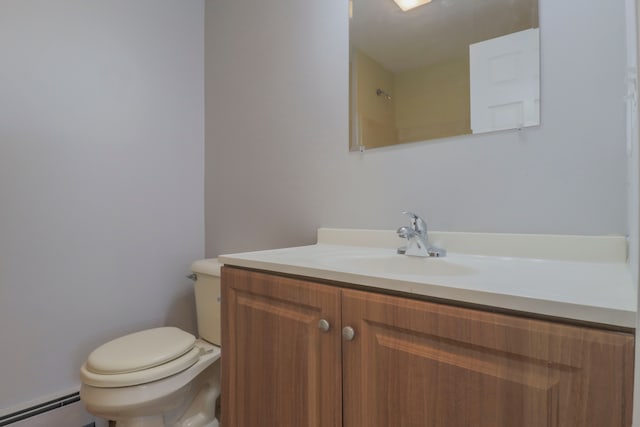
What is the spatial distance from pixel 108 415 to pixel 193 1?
1987mm

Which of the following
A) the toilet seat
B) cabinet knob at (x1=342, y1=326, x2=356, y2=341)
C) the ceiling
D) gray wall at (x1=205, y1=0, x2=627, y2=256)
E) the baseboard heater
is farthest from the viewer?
the baseboard heater

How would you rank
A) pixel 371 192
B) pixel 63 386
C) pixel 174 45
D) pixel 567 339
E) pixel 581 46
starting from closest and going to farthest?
pixel 567 339 → pixel 581 46 → pixel 371 192 → pixel 63 386 → pixel 174 45

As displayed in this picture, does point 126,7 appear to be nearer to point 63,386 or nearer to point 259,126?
point 259,126

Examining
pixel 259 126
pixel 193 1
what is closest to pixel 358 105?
pixel 259 126

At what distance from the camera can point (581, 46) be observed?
2.59 ft

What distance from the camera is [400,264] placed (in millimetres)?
919

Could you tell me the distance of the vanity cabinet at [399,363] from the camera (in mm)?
409

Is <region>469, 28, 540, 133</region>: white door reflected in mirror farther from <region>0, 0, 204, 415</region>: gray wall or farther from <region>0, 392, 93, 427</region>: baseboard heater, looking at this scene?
<region>0, 392, 93, 427</region>: baseboard heater

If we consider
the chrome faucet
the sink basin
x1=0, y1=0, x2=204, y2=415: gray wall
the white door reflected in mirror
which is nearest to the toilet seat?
x1=0, y1=0, x2=204, y2=415: gray wall

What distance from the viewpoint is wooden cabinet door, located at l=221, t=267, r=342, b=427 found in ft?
2.12

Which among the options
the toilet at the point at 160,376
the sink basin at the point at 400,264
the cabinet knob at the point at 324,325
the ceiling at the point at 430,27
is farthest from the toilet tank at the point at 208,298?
the ceiling at the point at 430,27

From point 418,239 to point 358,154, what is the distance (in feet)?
1.37

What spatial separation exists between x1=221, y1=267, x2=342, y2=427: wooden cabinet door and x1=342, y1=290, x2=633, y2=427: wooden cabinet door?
4cm

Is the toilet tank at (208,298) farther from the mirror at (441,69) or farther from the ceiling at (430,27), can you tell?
the ceiling at (430,27)
